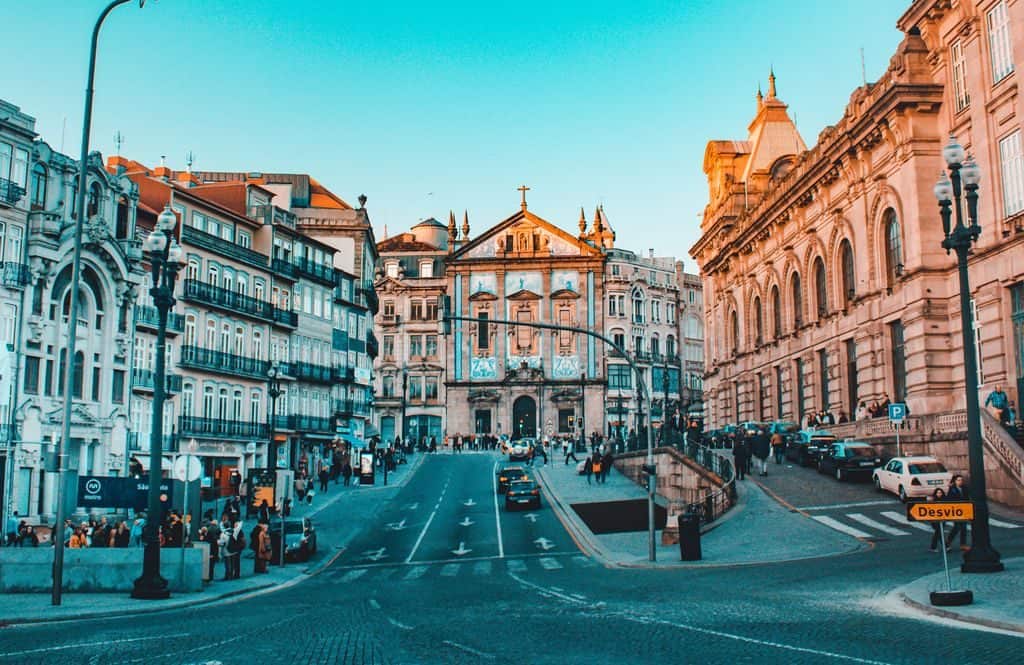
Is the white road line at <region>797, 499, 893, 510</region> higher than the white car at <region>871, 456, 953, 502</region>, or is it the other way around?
the white car at <region>871, 456, 953, 502</region>

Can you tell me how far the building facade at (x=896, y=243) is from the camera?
123ft

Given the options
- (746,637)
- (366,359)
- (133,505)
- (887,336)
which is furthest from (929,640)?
(366,359)

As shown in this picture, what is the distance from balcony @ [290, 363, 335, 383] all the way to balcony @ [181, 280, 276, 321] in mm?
4203

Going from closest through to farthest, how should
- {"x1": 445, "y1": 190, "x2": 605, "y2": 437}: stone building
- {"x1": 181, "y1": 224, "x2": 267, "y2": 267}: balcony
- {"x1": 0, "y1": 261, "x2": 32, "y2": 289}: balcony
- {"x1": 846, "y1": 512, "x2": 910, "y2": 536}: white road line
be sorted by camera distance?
{"x1": 846, "y1": 512, "x2": 910, "y2": 536}: white road line → {"x1": 0, "y1": 261, "x2": 32, "y2": 289}: balcony → {"x1": 181, "y1": 224, "x2": 267, "y2": 267}: balcony → {"x1": 445, "y1": 190, "x2": 605, "y2": 437}: stone building

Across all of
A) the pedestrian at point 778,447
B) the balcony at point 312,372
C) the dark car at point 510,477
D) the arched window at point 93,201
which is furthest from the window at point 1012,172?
the balcony at point 312,372

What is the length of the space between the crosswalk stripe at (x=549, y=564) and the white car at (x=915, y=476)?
37.9 feet

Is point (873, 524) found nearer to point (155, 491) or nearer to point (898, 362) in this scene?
point (898, 362)

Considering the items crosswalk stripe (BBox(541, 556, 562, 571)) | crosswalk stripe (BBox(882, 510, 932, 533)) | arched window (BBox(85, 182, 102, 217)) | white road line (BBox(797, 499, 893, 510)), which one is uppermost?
arched window (BBox(85, 182, 102, 217))

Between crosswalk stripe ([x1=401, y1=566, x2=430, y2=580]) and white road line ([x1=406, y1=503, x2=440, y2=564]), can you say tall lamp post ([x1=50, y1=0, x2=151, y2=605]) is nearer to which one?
crosswalk stripe ([x1=401, y1=566, x2=430, y2=580])

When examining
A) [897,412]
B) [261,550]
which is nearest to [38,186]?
[261,550]

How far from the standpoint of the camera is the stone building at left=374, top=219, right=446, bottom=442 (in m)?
101

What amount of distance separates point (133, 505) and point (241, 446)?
33581 millimetres

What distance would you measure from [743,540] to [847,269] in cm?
2518

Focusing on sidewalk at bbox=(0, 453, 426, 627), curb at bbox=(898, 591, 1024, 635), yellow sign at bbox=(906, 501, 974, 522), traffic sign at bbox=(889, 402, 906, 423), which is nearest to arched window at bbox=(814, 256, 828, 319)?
traffic sign at bbox=(889, 402, 906, 423)
